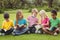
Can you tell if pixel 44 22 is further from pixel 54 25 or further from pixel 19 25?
pixel 19 25

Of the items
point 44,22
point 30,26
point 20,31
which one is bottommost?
point 20,31

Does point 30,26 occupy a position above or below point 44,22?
below

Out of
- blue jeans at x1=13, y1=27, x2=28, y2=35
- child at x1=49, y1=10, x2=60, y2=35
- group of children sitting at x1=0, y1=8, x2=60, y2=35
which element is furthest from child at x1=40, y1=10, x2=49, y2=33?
blue jeans at x1=13, y1=27, x2=28, y2=35

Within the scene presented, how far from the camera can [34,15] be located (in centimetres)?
775

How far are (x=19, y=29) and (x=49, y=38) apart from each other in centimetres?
121

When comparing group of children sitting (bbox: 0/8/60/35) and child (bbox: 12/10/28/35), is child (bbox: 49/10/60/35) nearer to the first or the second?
group of children sitting (bbox: 0/8/60/35)

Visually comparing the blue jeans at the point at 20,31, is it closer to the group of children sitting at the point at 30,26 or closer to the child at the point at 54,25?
the group of children sitting at the point at 30,26

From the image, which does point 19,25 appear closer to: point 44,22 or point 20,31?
point 20,31

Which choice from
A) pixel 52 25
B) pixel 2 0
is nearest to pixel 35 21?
pixel 52 25

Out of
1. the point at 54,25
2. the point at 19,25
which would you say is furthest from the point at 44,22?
the point at 19,25

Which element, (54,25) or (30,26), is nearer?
(54,25)

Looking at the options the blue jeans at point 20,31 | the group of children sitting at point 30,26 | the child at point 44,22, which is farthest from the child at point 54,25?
the blue jeans at point 20,31

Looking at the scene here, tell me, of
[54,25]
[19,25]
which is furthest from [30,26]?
[54,25]

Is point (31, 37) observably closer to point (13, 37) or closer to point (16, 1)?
point (13, 37)
